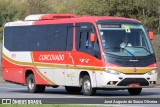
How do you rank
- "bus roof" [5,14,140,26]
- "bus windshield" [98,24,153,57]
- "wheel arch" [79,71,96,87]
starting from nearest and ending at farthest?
"bus windshield" [98,24,153,57] → "wheel arch" [79,71,96,87] → "bus roof" [5,14,140,26]

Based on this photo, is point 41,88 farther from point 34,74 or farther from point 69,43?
point 69,43

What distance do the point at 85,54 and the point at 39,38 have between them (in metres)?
3.75

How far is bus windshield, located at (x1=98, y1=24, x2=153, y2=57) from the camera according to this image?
1014 inches

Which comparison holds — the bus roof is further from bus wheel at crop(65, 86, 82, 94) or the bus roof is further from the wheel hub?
bus wheel at crop(65, 86, 82, 94)

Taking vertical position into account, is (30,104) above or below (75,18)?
below

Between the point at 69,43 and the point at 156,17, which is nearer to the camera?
the point at 69,43

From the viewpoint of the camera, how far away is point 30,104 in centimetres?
1917

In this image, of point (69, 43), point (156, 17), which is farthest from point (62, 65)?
point (156, 17)

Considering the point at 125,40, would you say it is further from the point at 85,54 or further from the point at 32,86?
the point at 32,86

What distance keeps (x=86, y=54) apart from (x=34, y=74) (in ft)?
12.7

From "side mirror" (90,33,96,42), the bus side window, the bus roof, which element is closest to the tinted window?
the bus roof

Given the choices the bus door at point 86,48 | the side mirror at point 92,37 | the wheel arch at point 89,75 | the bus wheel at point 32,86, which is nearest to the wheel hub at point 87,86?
the wheel arch at point 89,75

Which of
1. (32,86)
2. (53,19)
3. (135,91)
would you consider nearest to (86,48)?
(135,91)

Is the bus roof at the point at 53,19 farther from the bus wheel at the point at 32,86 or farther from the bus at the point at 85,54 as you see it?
the bus wheel at the point at 32,86
